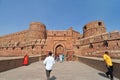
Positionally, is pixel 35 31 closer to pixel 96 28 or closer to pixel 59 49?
pixel 59 49

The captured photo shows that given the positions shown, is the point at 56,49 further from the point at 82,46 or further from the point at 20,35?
the point at 20,35

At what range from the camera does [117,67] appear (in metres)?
4.47

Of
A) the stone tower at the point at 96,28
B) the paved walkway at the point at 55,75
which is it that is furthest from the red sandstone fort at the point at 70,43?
the paved walkway at the point at 55,75

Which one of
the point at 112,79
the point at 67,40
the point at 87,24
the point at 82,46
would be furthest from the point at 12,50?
the point at 112,79

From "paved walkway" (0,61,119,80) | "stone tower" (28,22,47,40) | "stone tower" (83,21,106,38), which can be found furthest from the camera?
"stone tower" (28,22,47,40)

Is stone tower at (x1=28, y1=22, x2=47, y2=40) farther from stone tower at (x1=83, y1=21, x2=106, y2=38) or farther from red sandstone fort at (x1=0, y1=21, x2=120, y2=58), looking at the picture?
stone tower at (x1=83, y1=21, x2=106, y2=38)

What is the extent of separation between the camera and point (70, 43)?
66.4 ft

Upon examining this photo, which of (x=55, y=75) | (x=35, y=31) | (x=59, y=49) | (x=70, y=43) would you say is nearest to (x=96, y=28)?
(x=70, y=43)

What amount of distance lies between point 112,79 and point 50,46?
15788 mm

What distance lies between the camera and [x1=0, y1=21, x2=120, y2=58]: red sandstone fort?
13.3 meters

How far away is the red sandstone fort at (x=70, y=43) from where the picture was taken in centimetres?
1330

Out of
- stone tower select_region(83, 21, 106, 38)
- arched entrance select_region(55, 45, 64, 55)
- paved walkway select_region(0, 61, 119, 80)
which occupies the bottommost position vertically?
paved walkway select_region(0, 61, 119, 80)

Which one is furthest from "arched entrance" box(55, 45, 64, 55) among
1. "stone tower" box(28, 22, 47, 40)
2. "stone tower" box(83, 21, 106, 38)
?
"stone tower" box(28, 22, 47, 40)

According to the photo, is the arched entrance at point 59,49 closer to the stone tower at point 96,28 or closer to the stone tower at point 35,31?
the stone tower at point 96,28
